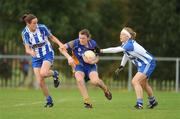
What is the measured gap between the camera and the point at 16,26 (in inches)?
1256

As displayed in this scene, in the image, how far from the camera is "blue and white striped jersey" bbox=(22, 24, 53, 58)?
660 inches

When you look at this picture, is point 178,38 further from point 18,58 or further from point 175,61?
point 18,58

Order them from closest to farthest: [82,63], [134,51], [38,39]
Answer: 1. [134,51]
2. [82,63]
3. [38,39]

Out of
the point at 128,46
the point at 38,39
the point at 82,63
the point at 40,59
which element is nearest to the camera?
the point at 128,46

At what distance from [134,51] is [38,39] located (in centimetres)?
224

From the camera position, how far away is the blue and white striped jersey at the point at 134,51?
53.1ft

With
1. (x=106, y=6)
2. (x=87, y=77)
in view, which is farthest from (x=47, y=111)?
(x=106, y=6)

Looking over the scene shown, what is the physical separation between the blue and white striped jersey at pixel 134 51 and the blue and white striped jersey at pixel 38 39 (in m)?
1.49

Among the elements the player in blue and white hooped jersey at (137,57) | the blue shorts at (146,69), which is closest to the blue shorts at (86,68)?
the player in blue and white hooped jersey at (137,57)

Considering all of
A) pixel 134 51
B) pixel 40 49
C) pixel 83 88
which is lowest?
pixel 83 88

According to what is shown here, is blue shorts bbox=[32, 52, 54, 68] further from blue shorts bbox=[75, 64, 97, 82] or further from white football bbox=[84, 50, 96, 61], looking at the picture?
white football bbox=[84, 50, 96, 61]

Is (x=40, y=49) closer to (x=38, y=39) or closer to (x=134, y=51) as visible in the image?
(x=38, y=39)

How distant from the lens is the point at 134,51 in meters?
16.3

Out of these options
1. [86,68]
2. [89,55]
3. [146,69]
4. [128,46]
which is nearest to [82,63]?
[86,68]
